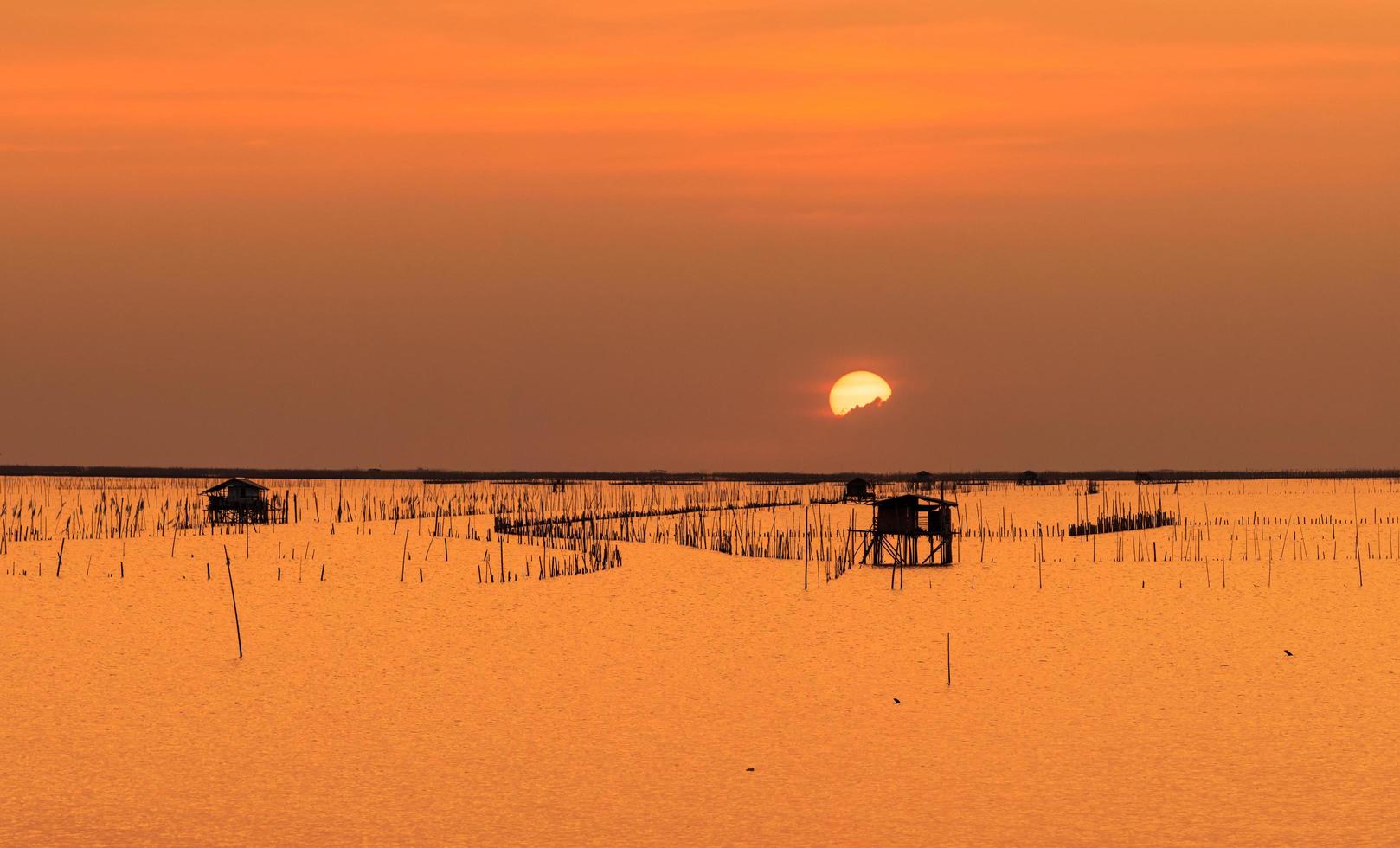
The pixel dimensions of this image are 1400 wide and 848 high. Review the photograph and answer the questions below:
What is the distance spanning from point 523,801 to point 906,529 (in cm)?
1345

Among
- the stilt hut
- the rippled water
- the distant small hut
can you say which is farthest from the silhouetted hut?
the stilt hut

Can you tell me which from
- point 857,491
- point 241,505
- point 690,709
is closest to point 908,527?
point 690,709

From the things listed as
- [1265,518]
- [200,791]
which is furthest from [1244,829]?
[1265,518]

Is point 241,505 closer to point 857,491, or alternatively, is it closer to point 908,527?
point 908,527

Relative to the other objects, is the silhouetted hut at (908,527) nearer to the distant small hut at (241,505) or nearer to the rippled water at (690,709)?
the rippled water at (690,709)

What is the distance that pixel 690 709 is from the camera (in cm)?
997

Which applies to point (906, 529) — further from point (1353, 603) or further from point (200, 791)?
point (200, 791)

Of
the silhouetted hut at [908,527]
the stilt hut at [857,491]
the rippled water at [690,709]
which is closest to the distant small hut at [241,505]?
the rippled water at [690,709]

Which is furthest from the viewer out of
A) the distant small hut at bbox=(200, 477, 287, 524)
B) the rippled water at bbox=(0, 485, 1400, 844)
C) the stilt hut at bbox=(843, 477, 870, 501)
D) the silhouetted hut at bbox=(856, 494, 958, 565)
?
the stilt hut at bbox=(843, 477, 870, 501)

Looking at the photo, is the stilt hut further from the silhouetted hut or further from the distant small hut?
the silhouetted hut

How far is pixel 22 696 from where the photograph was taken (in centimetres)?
1017

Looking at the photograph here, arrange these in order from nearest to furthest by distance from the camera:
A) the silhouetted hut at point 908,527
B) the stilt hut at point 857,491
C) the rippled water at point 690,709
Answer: the rippled water at point 690,709 < the silhouetted hut at point 908,527 < the stilt hut at point 857,491

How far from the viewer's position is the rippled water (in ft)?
23.4

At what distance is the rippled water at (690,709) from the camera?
23.4 feet
